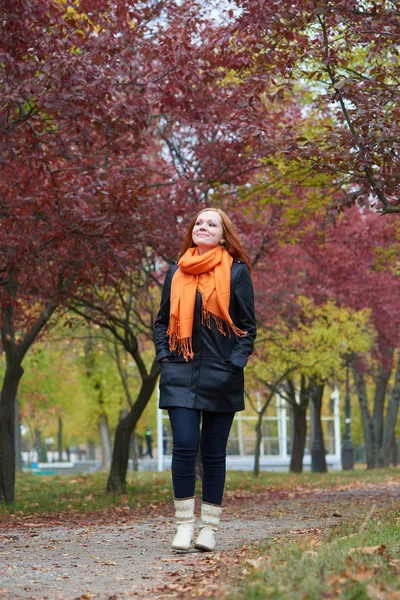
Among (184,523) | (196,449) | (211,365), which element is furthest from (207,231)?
(184,523)

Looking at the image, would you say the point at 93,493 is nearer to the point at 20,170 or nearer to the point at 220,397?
the point at 20,170

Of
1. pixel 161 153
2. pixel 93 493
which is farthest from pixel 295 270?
pixel 93 493

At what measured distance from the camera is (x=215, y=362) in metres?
6.45

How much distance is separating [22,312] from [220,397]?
9.61 m

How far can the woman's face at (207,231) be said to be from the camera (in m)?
6.66

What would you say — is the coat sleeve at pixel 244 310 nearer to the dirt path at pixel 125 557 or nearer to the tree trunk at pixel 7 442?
the dirt path at pixel 125 557

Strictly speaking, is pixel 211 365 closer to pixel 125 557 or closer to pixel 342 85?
pixel 125 557

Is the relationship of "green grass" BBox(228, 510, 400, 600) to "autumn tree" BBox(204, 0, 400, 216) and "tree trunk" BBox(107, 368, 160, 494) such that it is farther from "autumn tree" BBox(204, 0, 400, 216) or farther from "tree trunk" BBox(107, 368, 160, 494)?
"tree trunk" BBox(107, 368, 160, 494)

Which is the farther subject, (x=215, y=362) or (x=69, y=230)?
(x=69, y=230)

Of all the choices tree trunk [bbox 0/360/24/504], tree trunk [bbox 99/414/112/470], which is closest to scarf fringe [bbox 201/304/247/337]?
tree trunk [bbox 0/360/24/504]

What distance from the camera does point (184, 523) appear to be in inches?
255

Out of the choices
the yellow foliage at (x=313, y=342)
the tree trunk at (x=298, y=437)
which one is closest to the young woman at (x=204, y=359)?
the yellow foliage at (x=313, y=342)

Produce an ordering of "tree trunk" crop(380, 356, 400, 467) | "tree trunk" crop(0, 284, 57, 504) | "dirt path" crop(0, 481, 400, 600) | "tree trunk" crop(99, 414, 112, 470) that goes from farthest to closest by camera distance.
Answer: "tree trunk" crop(99, 414, 112, 470) < "tree trunk" crop(380, 356, 400, 467) < "tree trunk" crop(0, 284, 57, 504) < "dirt path" crop(0, 481, 400, 600)

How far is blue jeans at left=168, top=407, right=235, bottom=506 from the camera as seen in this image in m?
6.38
